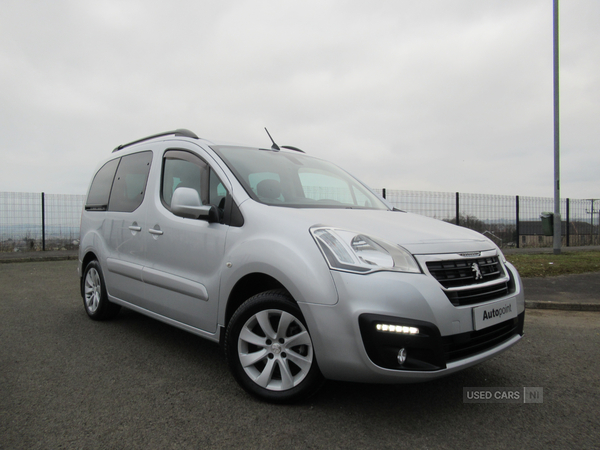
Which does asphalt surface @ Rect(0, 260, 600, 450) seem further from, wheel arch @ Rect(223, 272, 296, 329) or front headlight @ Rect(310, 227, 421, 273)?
front headlight @ Rect(310, 227, 421, 273)

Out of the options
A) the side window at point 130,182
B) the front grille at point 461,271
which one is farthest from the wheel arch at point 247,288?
the side window at point 130,182

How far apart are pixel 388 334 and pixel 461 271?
63 centimetres

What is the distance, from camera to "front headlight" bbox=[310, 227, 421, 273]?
7.79ft

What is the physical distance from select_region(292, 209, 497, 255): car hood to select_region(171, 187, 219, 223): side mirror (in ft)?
2.05

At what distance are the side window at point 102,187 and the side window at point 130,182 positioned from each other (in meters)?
0.15

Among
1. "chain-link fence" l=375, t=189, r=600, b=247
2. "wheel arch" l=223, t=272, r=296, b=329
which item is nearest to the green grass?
"chain-link fence" l=375, t=189, r=600, b=247

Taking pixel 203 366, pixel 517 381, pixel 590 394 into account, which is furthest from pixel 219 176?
pixel 590 394

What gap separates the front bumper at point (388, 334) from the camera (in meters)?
2.27

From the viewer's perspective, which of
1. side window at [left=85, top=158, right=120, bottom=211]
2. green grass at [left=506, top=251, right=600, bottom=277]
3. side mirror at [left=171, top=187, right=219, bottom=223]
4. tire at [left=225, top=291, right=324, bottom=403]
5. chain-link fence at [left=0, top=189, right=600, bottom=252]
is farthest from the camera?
chain-link fence at [left=0, top=189, right=600, bottom=252]

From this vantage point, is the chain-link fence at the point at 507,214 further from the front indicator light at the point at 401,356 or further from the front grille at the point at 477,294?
the front indicator light at the point at 401,356

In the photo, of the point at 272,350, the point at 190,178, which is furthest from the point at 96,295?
the point at 272,350

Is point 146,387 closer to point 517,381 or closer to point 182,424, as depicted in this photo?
point 182,424

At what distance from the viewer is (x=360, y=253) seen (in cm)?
243

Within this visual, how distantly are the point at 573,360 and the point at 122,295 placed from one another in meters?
4.02
